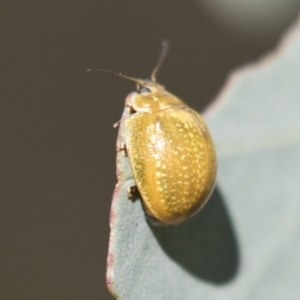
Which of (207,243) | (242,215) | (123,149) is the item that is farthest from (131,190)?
(242,215)

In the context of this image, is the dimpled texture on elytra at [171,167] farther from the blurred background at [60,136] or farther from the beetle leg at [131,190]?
the blurred background at [60,136]

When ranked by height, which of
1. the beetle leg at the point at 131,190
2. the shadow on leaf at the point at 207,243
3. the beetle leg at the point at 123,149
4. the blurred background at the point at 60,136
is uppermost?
the beetle leg at the point at 123,149

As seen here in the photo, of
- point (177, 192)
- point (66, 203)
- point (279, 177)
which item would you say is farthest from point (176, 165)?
point (66, 203)

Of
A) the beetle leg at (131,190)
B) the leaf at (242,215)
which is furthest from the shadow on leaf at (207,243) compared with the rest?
the beetle leg at (131,190)

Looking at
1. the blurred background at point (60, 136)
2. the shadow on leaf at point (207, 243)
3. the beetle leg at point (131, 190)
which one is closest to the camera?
the beetle leg at point (131, 190)

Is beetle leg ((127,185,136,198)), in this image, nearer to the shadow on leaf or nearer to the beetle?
the beetle

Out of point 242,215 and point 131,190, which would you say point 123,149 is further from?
point 242,215

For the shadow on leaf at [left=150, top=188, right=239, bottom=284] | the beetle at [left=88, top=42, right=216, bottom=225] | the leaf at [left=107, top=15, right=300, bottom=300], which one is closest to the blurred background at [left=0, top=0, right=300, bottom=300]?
the leaf at [left=107, top=15, right=300, bottom=300]
